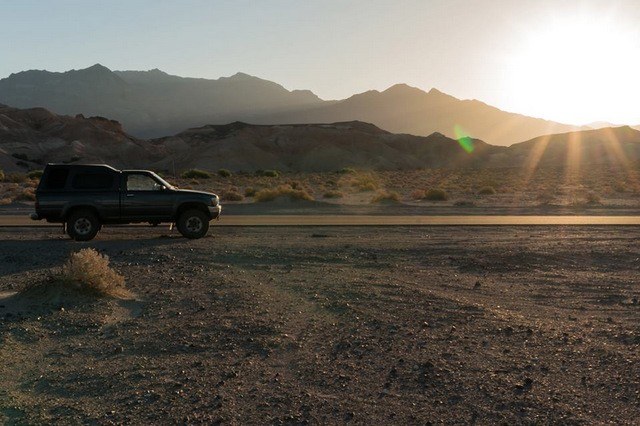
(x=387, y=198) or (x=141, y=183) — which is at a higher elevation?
(x=141, y=183)

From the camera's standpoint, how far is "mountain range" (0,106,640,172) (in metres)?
118

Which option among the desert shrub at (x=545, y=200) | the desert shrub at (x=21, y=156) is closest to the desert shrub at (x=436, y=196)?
the desert shrub at (x=545, y=200)

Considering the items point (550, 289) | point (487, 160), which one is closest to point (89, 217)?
point (550, 289)

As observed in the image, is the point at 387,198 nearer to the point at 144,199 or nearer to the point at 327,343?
the point at 144,199

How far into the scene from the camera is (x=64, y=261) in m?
15.0

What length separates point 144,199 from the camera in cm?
1900

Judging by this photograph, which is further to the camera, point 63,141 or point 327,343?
point 63,141

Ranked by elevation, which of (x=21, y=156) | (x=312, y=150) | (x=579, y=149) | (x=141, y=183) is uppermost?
(x=579, y=149)

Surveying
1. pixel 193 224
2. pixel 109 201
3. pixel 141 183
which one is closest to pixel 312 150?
pixel 193 224

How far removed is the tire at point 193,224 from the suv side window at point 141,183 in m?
1.10

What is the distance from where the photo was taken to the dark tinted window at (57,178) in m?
18.5

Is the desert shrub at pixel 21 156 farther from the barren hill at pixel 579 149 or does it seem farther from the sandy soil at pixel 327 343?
the sandy soil at pixel 327 343

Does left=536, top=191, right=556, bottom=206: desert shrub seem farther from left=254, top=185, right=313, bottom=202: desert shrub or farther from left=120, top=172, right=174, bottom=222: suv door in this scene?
left=120, top=172, right=174, bottom=222: suv door

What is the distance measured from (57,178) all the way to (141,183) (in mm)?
2195
